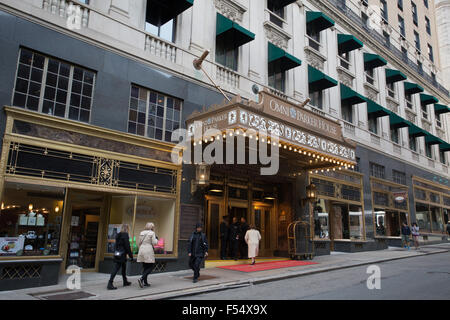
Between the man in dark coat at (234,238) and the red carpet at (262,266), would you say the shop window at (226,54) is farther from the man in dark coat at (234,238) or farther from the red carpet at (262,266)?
the red carpet at (262,266)

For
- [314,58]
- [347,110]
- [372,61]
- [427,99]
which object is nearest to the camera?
[314,58]

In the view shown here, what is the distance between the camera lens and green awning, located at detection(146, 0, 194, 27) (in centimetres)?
1292

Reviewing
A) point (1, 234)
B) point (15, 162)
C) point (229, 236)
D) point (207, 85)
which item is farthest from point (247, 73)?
point (1, 234)

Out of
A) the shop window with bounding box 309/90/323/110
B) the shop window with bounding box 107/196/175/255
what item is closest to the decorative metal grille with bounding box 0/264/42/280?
the shop window with bounding box 107/196/175/255

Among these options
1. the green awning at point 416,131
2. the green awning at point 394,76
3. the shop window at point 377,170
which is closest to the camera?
the shop window at point 377,170

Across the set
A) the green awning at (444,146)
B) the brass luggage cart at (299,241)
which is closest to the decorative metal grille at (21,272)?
the brass luggage cart at (299,241)

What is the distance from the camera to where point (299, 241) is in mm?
15414

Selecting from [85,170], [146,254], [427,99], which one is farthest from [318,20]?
[146,254]

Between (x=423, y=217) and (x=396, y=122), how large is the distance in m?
7.69

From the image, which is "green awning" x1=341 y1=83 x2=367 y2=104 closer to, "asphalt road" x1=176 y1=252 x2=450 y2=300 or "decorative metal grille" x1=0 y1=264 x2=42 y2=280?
"asphalt road" x1=176 y1=252 x2=450 y2=300

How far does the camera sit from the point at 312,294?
8.13 meters

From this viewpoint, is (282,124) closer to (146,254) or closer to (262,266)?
(262,266)

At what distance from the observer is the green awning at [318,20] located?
1941 centimetres

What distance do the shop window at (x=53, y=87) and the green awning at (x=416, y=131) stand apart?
78.1 feet
